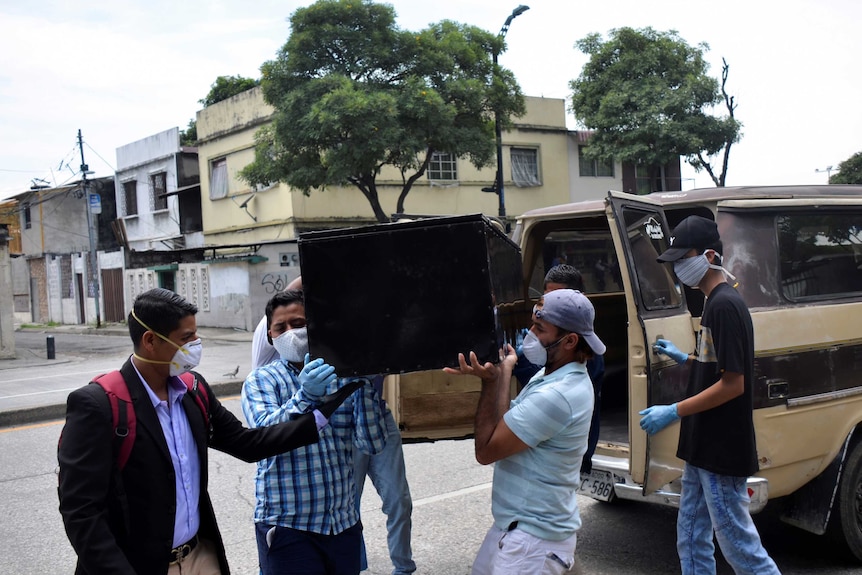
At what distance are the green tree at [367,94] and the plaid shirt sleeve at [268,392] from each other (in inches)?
546

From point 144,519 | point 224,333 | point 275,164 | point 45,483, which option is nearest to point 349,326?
point 144,519

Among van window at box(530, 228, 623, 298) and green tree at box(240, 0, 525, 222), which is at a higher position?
green tree at box(240, 0, 525, 222)

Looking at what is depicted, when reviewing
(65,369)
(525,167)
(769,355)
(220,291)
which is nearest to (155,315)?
(769,355)

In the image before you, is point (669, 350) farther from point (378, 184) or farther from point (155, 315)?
point (378, 184)

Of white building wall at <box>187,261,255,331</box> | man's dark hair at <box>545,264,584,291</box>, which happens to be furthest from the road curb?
white building wall at <box>187,261,255,331</box>

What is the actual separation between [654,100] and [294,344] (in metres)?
22.2

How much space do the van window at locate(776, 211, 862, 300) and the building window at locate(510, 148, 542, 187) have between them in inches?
835

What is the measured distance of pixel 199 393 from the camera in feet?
8.70

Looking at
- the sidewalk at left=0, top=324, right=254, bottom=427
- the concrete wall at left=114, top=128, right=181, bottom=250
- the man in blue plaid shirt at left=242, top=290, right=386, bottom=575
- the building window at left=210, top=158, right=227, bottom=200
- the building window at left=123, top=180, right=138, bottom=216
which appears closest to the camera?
the man in blue plaid shirt at left=242, top=290, right=386, bottom=575

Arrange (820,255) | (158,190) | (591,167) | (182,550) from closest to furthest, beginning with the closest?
(182,550), (820,255), (591,167), (158,190)

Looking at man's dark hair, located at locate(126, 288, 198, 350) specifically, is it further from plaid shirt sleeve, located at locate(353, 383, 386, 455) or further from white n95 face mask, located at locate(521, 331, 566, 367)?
white n95 face mask, located at locate(521, 331, 566, 367)

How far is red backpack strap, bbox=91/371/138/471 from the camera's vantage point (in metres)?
2.23

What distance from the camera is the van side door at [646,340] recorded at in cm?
384

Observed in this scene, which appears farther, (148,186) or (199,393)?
(148,186)
